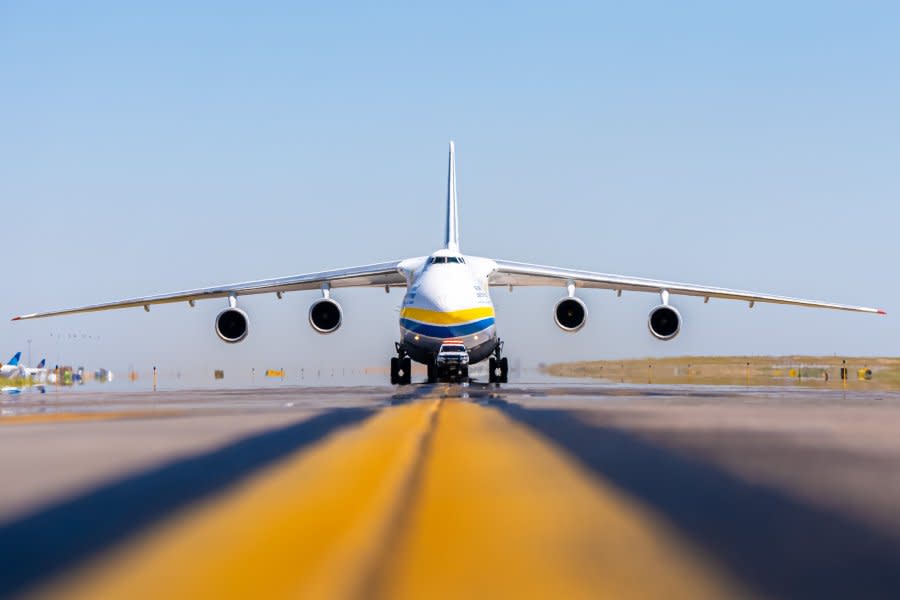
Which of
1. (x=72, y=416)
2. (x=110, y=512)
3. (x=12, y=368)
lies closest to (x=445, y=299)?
(x=72, y=416)

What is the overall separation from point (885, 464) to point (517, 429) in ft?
16.9

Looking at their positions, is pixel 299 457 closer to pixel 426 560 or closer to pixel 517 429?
pixel 517 429

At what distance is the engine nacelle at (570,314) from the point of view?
112 ft

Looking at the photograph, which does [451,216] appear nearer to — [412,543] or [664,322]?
[664,322]

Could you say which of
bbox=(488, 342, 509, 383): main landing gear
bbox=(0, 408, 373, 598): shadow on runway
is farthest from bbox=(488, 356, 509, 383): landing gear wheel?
bbox=(0, 408, 373, 598): shadow on runway

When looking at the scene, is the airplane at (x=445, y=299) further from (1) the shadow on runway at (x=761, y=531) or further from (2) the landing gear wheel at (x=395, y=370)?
(1) the shadow on runway at (x=761, y=531)

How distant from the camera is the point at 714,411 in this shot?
17.3 metres

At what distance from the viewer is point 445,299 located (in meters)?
29.6

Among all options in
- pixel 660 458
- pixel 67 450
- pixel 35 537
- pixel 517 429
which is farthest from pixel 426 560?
pixel 517 429

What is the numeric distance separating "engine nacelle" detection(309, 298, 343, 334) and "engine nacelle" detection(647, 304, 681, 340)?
32.2ft

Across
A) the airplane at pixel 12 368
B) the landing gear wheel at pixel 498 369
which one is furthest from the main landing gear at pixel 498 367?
the airplane at pixel 12 368

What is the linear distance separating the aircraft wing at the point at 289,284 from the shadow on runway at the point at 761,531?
24.8 metres

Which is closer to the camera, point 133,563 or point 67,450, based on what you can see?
point 133,563

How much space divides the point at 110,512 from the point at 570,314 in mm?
27961
